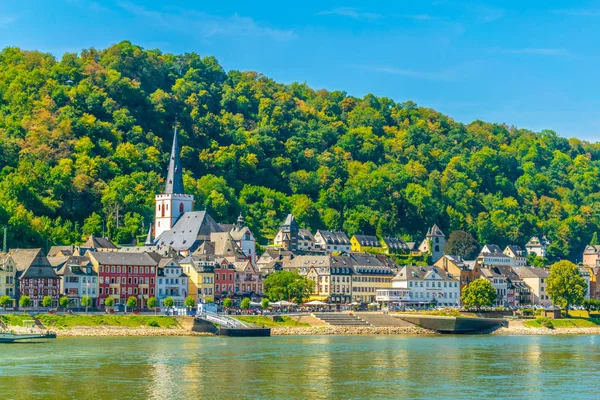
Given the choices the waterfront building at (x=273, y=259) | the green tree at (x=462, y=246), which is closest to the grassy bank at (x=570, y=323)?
the waterfront building at (x=273, y=259)

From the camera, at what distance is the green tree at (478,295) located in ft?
376

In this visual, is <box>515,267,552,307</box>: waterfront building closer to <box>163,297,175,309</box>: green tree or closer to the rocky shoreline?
the rocky shoreline

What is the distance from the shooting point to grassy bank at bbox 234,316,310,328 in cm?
9825

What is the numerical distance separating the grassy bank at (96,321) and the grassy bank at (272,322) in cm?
744

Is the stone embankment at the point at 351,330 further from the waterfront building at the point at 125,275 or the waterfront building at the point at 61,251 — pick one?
the waterfront building at the point at 61,251

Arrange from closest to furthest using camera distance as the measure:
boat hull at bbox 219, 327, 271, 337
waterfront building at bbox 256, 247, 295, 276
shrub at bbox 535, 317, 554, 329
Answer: boat hull at bbox 219, 327, 271, 337 < shrub at bbox 535, 317, 554, 329 < waterfront building at bbox 256, 247, 295, 276

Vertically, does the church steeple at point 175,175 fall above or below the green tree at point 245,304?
above

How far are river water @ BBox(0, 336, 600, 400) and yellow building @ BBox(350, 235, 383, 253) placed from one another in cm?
7144

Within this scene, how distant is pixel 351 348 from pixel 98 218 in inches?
2668

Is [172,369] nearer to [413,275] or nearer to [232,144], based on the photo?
[413,275]

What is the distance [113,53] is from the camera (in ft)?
628

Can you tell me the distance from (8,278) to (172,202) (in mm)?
45573

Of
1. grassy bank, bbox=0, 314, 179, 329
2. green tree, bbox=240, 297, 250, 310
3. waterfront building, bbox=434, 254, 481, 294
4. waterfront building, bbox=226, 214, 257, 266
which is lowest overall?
grassy bank, bbox=0, 314, 179, 329

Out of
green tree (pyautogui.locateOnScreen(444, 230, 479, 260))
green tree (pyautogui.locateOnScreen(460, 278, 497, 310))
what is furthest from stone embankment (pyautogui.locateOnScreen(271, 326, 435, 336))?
green tree (pyautogui.locateOnScreen(444, 230, 479, 260))
